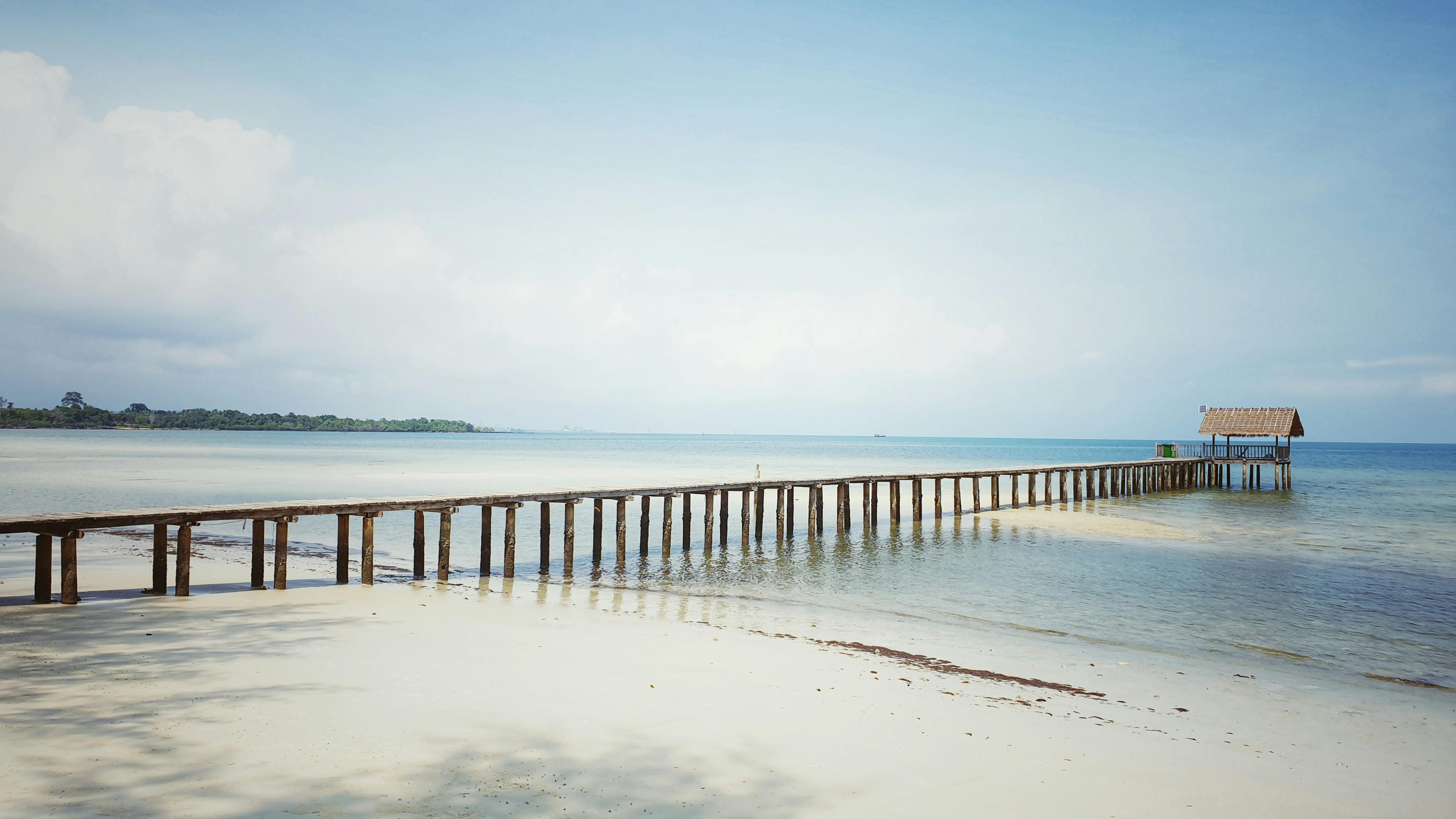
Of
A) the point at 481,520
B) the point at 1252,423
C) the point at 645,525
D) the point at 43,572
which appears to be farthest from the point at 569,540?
the point at 1252,423

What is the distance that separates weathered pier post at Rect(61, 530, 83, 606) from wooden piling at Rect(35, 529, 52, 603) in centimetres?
13

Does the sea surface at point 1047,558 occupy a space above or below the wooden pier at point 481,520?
below

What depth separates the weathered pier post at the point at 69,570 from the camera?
9.23 meters

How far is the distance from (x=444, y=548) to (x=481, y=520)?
582cm

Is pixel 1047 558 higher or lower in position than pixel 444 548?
lower

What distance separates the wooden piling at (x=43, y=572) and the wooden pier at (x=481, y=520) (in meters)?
0.01

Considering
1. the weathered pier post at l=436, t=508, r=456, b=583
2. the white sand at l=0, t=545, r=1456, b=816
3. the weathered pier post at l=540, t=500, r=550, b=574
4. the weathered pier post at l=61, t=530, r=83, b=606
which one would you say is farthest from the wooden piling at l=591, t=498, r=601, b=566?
the weathered pier post at l=61, t=530, r=83, b=606

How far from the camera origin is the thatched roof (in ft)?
133

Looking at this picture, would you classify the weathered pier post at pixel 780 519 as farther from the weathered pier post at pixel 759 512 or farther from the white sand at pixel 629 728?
the white sand at pixel 629 728

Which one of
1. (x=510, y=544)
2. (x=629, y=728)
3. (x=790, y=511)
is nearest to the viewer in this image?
(x=629, y=728)

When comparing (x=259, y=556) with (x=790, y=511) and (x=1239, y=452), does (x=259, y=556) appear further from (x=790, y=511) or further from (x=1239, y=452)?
(x=1239, y=452)

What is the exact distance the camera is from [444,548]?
1304cm

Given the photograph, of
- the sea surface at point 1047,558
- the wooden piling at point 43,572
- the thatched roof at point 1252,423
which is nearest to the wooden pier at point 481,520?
the wooden piling at point 43,572

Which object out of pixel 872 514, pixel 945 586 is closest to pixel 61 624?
pixel 945 586
